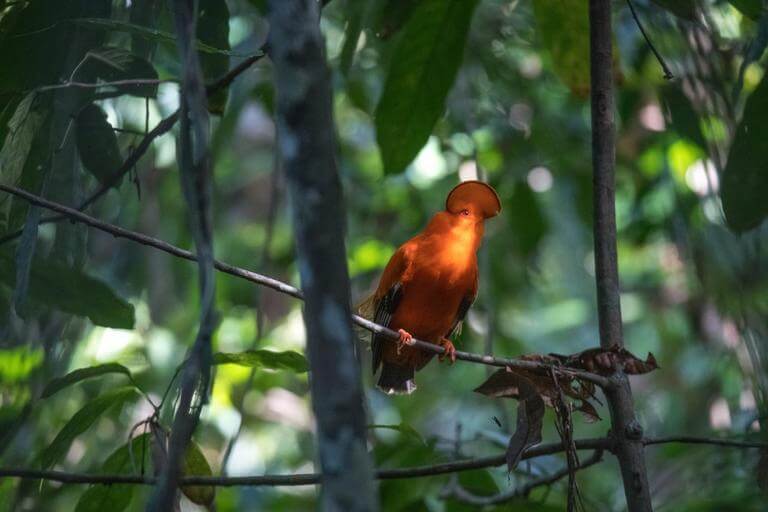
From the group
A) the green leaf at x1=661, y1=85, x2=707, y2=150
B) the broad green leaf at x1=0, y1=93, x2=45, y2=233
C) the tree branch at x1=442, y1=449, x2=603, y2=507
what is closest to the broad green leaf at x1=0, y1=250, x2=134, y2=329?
the broad green leaf at x1=0, y1=93, x2=45, y2=233

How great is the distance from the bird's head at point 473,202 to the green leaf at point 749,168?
0.86 metres

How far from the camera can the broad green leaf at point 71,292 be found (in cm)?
240

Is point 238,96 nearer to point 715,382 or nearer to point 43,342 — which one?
point 43,342

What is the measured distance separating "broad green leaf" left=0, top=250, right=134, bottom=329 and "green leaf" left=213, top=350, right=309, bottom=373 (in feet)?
1.07

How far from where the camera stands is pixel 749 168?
7.99 feet

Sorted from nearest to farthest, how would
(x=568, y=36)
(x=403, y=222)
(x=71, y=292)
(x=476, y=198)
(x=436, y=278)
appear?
(x=71, y=292) < (x=568, y=36) < (x=476, y=198) < (x=436, y=278) < (x=403, y=222)

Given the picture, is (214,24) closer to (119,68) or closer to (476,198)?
(119,68)

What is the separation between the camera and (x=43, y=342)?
2.94 metres

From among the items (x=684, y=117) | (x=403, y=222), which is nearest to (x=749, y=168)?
(x=684, y=117)

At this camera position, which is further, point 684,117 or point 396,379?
point 396,379

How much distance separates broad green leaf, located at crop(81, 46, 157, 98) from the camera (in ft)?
7.97

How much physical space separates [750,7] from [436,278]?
1.49 m

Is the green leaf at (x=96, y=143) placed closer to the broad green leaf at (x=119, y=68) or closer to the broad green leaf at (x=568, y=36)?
the broad green leaf at (x=119, y=68)

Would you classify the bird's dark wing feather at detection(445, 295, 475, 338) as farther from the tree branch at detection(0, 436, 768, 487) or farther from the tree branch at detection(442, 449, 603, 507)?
the tree branch at detection(0, 436, 768, 487)
